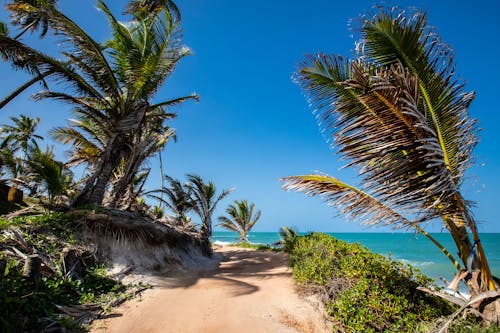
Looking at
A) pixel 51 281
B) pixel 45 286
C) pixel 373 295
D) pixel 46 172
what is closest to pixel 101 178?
pixel 46 172

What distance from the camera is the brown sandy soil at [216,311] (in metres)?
3.75

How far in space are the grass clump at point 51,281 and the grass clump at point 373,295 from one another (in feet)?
13.5

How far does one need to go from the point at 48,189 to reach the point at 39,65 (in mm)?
3727

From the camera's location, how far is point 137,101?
8.23 meters

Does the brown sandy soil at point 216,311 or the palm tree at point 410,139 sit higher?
the palm tree at point 410,139

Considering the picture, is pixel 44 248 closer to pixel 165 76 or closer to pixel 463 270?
pixel 165 76

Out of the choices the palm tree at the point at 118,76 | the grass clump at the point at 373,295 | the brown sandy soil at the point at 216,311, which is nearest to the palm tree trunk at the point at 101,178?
the palm tree at the point at 118,76

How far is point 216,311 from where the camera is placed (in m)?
4.37

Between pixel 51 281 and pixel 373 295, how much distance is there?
18.5 feet

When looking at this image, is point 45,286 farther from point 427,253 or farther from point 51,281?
point 427,253

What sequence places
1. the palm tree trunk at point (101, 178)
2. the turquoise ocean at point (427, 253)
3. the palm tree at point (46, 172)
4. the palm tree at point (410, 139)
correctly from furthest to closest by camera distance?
the turquoise ocean at point (427, 253) → the palm tree trunk at point (101, 178) → the palm tree at point (46, 172) → the palm tree at point (410, 139)

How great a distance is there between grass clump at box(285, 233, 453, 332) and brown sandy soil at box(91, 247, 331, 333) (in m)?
0.46

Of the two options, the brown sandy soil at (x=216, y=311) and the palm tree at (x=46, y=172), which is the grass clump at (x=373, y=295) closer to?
the brown sandy soil at (x=216, y=311)

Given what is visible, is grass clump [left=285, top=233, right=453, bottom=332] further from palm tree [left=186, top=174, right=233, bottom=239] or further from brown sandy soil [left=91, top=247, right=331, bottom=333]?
palm tree [left=186, top=174, right=233, bottom=239]
